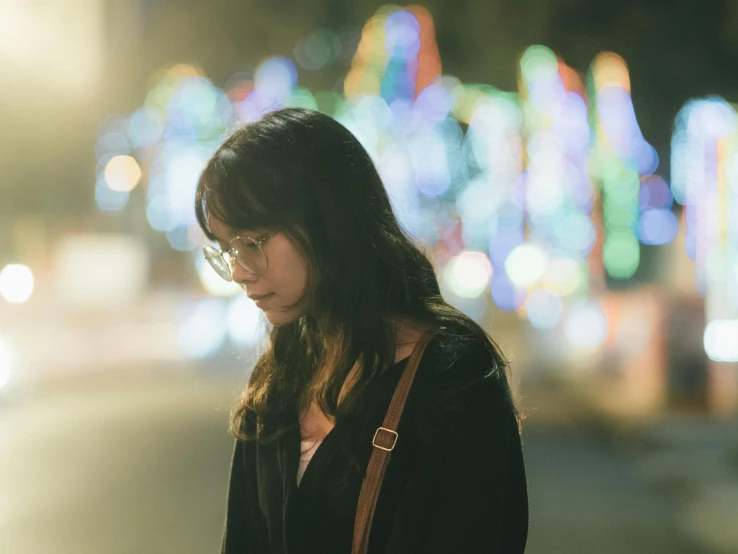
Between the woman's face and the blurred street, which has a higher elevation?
the woman's face

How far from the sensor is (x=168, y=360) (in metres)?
16.6

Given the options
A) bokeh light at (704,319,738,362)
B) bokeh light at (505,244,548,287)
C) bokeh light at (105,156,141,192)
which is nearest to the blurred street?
bokeh light at (704,319,738,362)

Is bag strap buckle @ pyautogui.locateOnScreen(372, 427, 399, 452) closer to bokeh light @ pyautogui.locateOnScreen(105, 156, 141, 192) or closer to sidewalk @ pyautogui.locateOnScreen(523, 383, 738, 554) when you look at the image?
sidewalk @ pyautogui.locateOnScreen(523, 383, 738, 554)

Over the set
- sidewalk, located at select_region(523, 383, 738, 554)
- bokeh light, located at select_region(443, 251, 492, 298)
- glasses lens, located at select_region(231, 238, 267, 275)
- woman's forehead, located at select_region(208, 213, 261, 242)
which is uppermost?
woman's forehead, located at select_region(208, 213, 261, 242)

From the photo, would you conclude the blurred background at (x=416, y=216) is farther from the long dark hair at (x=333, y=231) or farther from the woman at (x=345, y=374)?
the long dark hair at (x=333, y=231)

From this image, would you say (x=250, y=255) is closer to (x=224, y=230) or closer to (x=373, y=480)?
(x=224, y=230)

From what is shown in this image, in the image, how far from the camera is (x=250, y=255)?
1676mm

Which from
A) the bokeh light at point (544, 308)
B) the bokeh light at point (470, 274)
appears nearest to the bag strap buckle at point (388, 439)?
the bokeh light at point (544, 308)

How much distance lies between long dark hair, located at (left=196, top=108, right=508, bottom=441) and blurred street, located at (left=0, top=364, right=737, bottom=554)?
11.5ft

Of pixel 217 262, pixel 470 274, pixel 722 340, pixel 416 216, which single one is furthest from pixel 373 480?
pixel 470 274

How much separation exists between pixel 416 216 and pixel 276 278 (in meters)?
9.48

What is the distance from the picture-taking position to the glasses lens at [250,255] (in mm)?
1665

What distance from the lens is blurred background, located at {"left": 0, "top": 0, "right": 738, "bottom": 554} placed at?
7637 mm

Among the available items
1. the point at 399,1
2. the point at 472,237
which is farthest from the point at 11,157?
the point at 472,237
